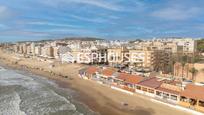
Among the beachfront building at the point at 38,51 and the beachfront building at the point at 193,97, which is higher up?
the beachfront building at the point at 38,51

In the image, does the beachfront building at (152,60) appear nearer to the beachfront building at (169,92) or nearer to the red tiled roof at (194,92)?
the beachfront building at (169,92)

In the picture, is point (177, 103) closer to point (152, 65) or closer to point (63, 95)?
point (63, 95)

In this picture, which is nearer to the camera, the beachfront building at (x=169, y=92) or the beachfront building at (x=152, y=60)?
the beachfront building at (x=169, y=92)

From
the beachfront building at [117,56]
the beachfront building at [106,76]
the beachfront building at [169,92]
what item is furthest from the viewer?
the beachfront building at [117,56]

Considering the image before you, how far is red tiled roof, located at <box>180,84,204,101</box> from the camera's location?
90.1ft

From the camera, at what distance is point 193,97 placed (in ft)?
91.0

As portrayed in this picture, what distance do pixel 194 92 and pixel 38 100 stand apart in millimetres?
20730

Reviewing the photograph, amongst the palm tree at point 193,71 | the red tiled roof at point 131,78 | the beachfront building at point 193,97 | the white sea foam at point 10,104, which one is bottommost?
the white sea foam at point 10,104

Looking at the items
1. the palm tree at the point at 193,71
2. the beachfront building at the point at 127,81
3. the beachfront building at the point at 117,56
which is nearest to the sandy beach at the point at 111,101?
the beachfront building at the point at 127,81

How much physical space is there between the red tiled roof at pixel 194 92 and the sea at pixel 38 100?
37.2ft

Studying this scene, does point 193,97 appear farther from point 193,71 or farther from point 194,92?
point 193,71

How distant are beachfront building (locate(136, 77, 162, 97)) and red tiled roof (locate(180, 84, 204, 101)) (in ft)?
15.6

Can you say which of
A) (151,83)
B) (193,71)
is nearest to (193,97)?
(151,83)

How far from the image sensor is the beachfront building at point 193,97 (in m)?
27.2
